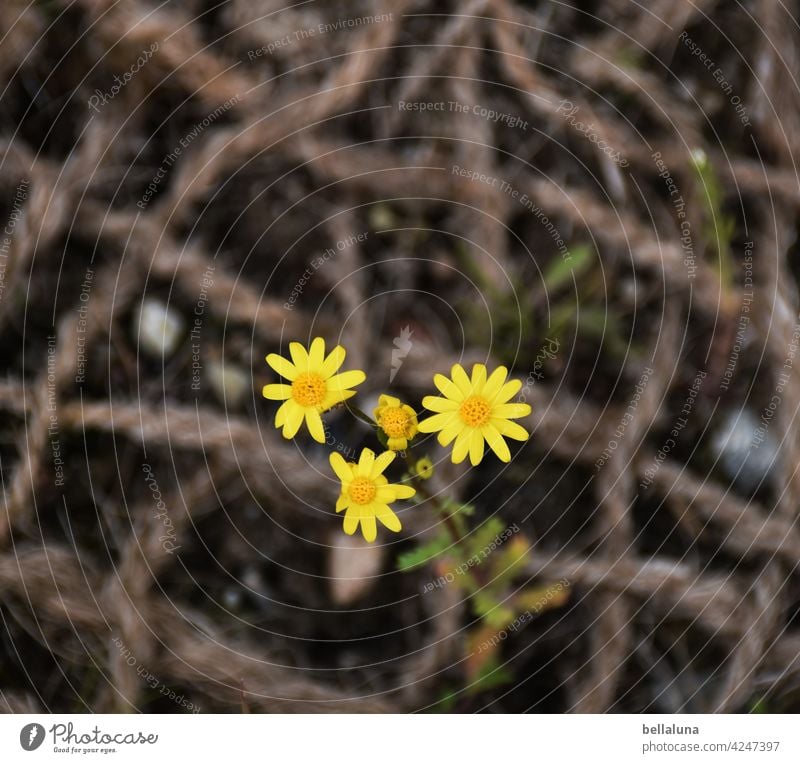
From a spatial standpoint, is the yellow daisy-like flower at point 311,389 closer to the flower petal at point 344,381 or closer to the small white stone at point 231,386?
the flower petal at point 344,381

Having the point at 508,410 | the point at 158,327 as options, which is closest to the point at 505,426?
the point at 508,410

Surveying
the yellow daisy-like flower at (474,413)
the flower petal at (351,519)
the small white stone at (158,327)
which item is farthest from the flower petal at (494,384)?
the small white stone at (158,327)

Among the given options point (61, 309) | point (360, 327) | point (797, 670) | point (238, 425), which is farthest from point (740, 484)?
point (61, 309)

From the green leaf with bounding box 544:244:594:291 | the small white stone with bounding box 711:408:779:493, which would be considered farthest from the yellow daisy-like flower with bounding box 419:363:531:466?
the small white stone with bounding box 711:408:779:493

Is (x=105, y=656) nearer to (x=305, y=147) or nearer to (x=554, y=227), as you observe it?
(x=305, y=147)

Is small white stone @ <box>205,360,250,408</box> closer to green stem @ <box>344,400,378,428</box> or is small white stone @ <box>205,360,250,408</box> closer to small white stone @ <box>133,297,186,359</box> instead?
small white stone @ <box>133,297,186,359</box>

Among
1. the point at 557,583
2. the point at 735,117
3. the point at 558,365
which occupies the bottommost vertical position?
the point at 557,583

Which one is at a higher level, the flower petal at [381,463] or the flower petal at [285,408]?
the flower petal at [285,408]

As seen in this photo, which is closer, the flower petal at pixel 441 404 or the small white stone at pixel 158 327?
the flower petal at pixel 441 404
